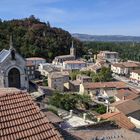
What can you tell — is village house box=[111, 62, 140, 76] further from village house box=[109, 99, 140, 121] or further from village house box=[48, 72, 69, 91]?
village house box=[109, 99, 140, 121]

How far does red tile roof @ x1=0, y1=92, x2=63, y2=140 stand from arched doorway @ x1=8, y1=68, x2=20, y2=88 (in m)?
23.2

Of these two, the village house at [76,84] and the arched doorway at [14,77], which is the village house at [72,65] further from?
the arched doorway at [14,77]

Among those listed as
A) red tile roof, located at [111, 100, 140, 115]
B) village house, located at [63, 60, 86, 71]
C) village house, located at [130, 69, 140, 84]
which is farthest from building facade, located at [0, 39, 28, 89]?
village house, located at [130, 69, 140, 84]

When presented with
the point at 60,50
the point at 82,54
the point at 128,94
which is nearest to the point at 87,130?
the point at 128,94

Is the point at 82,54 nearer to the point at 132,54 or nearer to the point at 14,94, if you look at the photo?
the point at 132,54

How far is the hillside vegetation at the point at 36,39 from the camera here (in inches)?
2905

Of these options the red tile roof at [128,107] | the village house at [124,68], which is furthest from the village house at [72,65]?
the red tile roof at [128,107]

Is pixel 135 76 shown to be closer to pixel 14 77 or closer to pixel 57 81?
pixel 57 81

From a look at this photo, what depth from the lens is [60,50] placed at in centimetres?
8612

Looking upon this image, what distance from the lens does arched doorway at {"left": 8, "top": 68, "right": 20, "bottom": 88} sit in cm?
3138

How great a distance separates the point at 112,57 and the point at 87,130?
3425 inches

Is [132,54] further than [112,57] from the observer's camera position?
Yes

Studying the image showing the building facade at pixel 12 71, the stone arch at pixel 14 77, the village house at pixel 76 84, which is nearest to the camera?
the building facade at pixel 12 71

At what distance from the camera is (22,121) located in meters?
7.62
